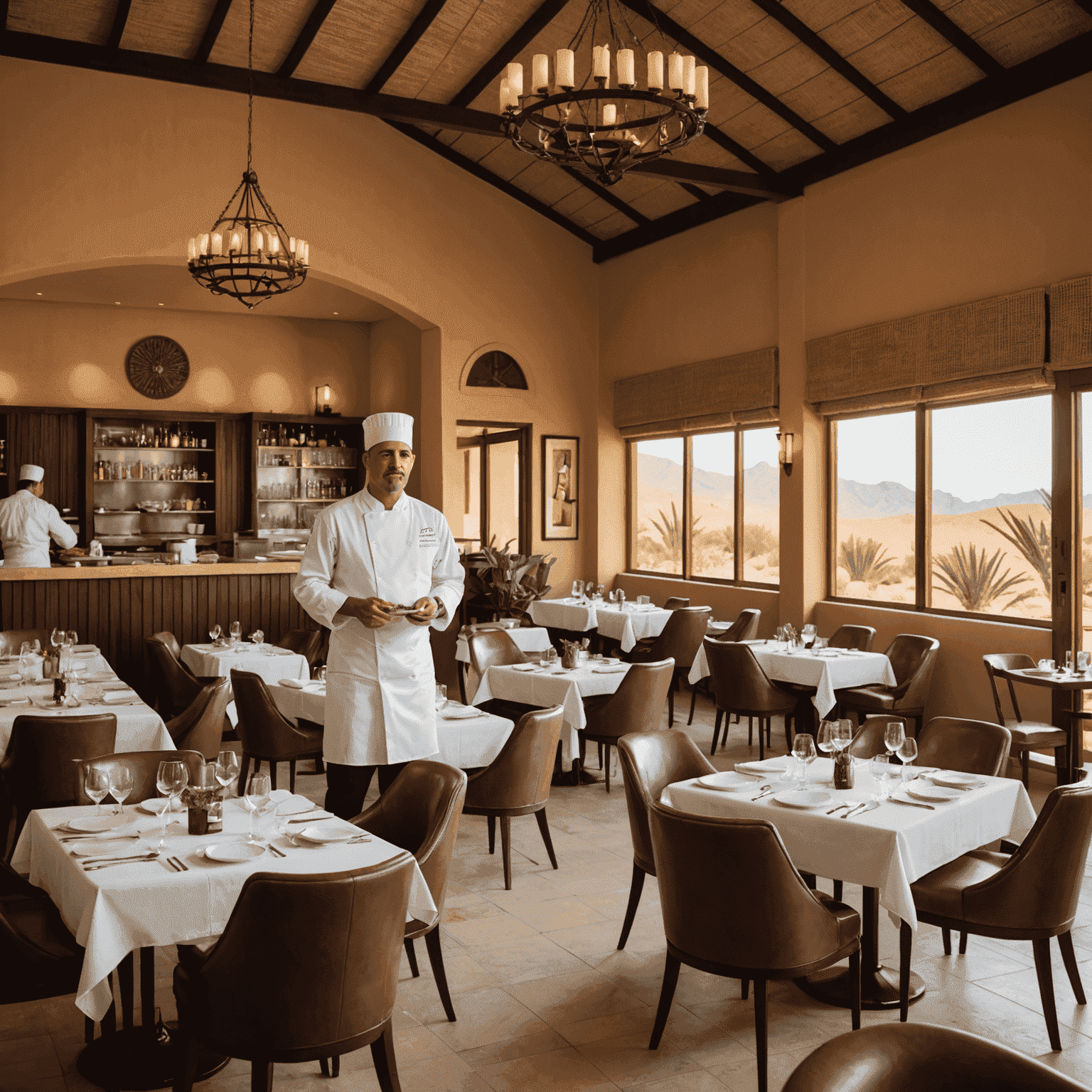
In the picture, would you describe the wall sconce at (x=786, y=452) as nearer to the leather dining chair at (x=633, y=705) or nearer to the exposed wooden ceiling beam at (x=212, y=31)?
the leather dining chair at (x=633, y=705)

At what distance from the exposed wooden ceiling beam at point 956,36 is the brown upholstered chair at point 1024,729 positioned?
153 inches

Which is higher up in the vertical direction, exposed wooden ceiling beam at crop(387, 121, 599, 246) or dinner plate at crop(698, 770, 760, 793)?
exposed wooden ceiling beam at crop(387, 121, 599, 246)

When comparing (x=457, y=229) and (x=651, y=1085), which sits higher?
(x=457, y=229)

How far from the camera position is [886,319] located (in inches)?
328

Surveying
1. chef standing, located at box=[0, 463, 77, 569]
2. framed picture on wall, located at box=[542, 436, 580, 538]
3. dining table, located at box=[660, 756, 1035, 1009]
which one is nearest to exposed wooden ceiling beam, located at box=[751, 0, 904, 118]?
framed picture on wall, located at box=[542, 436, 580, 538]

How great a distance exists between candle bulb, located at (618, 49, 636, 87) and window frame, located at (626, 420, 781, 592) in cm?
555

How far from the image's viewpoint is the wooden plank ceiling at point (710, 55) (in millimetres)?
7137

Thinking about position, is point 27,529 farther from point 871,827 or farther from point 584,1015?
point 871,827

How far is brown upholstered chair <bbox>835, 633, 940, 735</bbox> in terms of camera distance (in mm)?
7109

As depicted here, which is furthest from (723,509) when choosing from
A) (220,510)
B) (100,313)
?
(100,313)

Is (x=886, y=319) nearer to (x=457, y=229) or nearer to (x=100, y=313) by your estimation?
(x=457, y=229)

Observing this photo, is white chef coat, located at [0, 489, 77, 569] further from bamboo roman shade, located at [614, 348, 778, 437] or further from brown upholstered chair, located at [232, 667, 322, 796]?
bamboo roman shade, located at [614, 348, 778, 437]

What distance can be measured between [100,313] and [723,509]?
7.42 m

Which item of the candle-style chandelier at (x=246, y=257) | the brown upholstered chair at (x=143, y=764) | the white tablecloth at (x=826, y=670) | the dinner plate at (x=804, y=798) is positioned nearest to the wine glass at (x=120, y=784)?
the brown upholstered chair at (x=143, y=764)
